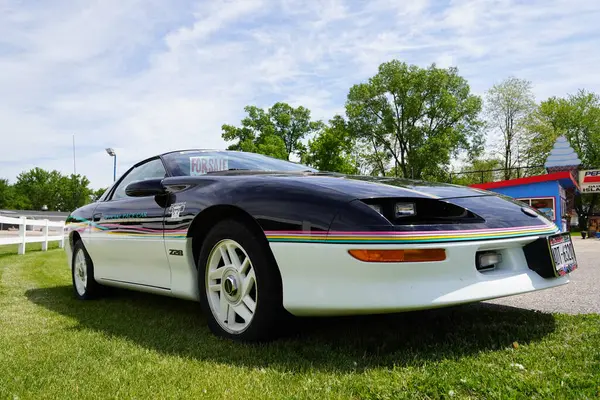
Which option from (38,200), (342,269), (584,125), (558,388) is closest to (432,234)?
(342,269)

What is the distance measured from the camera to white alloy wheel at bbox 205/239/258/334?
2795mm

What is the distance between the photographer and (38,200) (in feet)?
244

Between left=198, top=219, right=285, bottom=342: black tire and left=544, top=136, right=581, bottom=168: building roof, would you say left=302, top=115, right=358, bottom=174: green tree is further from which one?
left=198, top=219, right=285, bottom=342: black tire

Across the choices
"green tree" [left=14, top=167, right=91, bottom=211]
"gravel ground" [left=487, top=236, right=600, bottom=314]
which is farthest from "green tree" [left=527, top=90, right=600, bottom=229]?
"green tree" [left=14, top=167, right=91, bottom=211]

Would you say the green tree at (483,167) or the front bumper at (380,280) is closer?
the front bumper at (380,280)

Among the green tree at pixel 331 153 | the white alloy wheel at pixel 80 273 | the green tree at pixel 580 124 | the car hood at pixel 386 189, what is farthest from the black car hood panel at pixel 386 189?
the green tree at pixel 580 124

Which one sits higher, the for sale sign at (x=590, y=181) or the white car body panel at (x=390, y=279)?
the for sale sign at (x=590, y=181)

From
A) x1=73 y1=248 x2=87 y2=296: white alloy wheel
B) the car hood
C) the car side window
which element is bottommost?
x1=73 y1=248 x2=87 y2=296: white alloy wheel

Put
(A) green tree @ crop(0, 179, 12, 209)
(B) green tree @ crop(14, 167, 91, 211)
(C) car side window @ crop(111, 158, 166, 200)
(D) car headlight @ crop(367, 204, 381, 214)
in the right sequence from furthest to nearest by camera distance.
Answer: (B) green tree @ crop(14, 167, 91, 211)
(A) green tree @ crop(0, 179, 12, 209)
(C) car side window @ crop(111, 158, 166, 200)
(D) car headlight @ crop(367, 204, 381, 214)

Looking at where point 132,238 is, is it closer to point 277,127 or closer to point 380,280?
point 380,280

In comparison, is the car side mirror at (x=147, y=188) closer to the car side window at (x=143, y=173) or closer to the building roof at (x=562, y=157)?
the car side window at (x=143, y=173)

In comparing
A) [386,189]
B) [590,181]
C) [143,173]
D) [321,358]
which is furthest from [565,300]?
[590,181]

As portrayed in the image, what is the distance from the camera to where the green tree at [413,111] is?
4112cm

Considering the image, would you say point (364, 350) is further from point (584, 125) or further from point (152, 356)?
point (584, 125)
